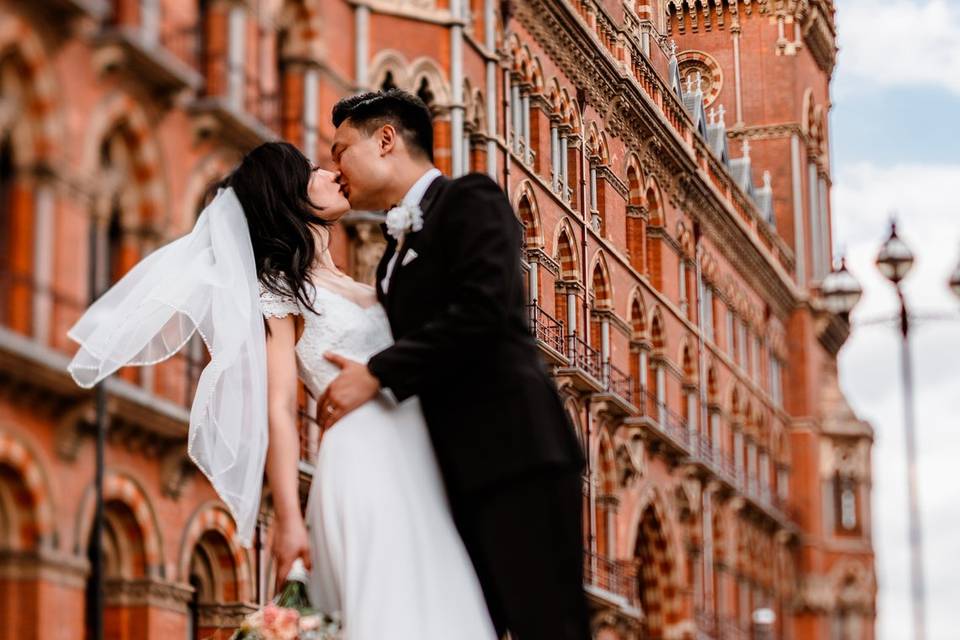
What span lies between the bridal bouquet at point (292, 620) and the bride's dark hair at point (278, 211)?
3.01 feet

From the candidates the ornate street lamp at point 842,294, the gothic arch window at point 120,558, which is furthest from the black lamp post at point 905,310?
the gothic arch window at point 120,558

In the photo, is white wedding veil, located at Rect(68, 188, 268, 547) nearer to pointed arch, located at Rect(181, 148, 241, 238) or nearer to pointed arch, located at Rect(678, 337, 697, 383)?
pointed arch, located at Rect(181, 148, 241, 238)

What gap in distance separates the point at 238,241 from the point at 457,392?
1.05m

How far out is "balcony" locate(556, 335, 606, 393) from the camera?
51.8 feet

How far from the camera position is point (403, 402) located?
18.2 feet

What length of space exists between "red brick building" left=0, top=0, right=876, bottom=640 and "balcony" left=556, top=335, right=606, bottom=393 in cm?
3

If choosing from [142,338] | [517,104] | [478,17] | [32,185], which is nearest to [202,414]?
[142,338]

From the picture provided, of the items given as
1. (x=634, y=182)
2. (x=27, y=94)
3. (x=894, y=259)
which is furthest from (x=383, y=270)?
(x=894, y=259)

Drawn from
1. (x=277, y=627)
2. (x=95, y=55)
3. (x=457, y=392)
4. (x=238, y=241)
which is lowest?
(x=277, y=627)

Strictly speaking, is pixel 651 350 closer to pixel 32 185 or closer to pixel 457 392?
pixel 32 185

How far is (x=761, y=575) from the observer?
26781 mm

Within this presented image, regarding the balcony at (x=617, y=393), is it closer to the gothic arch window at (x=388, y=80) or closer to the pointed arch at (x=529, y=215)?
the pointed arch at (x=529, y=215)

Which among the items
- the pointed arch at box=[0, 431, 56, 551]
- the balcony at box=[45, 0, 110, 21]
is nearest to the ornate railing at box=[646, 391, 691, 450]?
the pointed arch at box=[0, 431, 56, 551]

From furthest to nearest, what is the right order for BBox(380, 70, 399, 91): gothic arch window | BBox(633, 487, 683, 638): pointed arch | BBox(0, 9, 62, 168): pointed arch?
BBox(633, 487, 683, 638): pointed arch → BBox(380, 70, 399, 91): gothic arch window → BBox(0, 9, 62, 168): pointed arch
